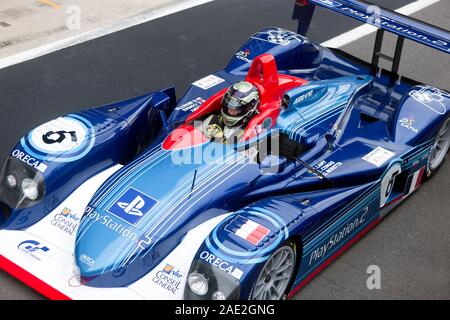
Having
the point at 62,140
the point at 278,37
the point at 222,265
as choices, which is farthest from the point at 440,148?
the point at 62,140

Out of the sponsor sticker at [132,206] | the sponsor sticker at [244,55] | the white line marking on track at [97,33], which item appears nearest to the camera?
the sponsor sticker at [132,206]

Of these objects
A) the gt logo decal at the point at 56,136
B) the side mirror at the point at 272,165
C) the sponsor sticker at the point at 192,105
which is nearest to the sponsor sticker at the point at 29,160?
the gt logo decal at the point at 56,136

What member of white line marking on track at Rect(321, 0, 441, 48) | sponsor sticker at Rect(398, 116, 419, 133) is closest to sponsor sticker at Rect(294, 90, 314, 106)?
sponsor sticker at Rect(398, 116, 419, 133)

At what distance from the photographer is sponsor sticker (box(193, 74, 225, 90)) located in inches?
336

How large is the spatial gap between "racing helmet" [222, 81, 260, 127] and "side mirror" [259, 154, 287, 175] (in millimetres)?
464

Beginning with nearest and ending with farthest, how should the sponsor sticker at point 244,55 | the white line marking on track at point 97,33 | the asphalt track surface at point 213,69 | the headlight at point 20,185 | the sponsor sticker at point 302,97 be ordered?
the headlight at point 20,185 → the asphalt track surface at point 213,69 → the sponsor sticker at point 302,97 → the sponsor sticker at point 244,55 → the white line marking on track at point 97,33

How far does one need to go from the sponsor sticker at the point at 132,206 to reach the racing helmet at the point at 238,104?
1158 mm

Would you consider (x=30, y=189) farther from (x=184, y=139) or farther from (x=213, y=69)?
(x=213, y=69)

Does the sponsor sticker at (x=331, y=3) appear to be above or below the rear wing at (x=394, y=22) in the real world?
above

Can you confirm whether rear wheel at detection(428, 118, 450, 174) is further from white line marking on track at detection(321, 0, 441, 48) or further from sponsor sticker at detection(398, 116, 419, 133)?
white line marking on track at detection(321, 0, 441, 48)

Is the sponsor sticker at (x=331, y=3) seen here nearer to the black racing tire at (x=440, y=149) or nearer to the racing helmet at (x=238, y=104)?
the black racing tire at (x=440, y=149)

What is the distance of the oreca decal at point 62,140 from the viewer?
23.5ft
